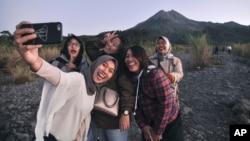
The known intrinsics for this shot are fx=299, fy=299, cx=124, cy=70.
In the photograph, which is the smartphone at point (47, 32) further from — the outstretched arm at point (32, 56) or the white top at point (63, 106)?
the white top at point (63, 106)

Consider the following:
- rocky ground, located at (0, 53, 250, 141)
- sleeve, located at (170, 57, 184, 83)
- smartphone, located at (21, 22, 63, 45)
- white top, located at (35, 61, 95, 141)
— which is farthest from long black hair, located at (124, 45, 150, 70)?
rocky ground, located at (0, 53, 250, 141)

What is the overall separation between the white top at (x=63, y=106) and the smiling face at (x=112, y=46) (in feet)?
2.34

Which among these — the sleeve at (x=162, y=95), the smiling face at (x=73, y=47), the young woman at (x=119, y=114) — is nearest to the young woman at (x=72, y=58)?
the smiling face at (x=73, y=47)

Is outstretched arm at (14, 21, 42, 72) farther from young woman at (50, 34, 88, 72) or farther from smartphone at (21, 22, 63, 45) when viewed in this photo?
young woman at (50, 34, 88, 72)

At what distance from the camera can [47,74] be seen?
1708 mm

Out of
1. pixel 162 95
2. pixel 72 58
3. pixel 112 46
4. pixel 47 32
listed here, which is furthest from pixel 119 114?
pixel 47 32

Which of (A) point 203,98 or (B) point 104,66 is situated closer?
(B) point 104,66

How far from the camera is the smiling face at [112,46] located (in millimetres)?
2779

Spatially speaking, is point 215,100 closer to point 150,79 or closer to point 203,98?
point 203,98

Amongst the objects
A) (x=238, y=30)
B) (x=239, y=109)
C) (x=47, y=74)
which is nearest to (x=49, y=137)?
(x=47, y=74)

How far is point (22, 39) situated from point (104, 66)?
89cm

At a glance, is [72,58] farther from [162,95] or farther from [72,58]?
[162,95]

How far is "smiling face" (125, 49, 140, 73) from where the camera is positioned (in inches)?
99.0

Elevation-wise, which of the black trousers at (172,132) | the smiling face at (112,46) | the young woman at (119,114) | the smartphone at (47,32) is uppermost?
the smartphone at (47,32)
